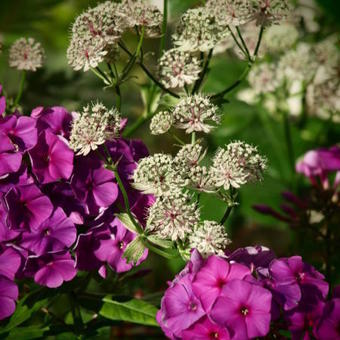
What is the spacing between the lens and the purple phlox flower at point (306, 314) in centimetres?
75

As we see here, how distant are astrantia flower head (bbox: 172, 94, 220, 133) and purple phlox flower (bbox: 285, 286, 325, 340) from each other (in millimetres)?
241

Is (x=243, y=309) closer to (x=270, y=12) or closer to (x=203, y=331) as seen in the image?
(x=203, y=331)

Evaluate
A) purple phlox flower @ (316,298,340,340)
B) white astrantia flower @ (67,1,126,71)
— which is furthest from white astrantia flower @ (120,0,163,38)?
purple phlox flower @ (316,298,340,340)

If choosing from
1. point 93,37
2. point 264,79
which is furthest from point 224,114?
point 93,37

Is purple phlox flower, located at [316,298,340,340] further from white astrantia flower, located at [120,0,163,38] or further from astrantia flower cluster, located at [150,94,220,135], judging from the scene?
white astrantia flower, located at [120,0,163,38]

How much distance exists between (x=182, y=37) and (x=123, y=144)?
19 cm

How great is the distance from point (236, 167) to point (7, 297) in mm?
327

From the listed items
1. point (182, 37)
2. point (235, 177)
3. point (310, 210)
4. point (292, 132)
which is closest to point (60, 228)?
point (235, 177)

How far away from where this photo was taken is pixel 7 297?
2.68 feet

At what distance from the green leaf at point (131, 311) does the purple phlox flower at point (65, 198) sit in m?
0.16

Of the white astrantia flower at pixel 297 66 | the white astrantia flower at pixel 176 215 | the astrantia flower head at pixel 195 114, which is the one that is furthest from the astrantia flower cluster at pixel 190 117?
the white astrantia flower at pixel 297 66

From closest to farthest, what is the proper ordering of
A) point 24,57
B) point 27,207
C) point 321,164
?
point 27,207 < point 24,57 < point 321,164

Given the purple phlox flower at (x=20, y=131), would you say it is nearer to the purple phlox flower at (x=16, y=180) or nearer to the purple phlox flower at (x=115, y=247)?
the purple phlox flower at (x=16, y=180)

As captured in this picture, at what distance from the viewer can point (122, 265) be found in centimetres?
88
